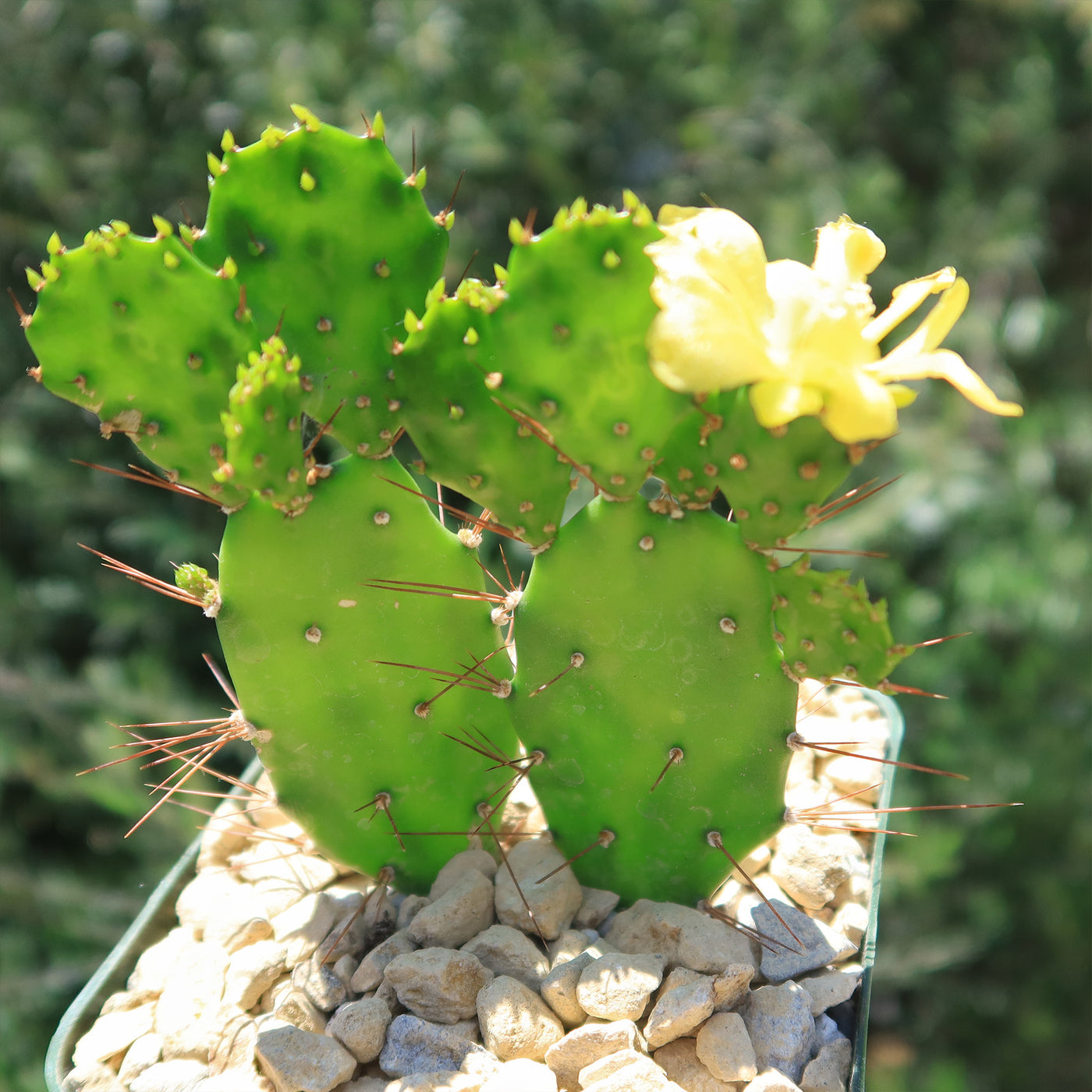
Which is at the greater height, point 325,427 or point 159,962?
point 325,427

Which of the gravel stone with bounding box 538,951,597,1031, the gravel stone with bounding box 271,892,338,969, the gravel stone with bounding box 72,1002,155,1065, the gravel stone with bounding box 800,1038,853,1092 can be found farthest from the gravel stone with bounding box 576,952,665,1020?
the gravel stone with bounding box 72,1002,155,1065

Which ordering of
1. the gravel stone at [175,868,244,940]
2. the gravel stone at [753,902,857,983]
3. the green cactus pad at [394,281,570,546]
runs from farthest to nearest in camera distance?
the gravel stone at [175,868,244,940] → the gravel stone at [753,902,857,983] → the green cactus pad at [394,281,570,546]

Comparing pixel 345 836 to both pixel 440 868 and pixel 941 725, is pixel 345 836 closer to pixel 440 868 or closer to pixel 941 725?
pixel 440 868

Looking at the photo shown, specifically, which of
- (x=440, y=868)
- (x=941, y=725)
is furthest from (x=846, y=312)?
(x=941, y=725)

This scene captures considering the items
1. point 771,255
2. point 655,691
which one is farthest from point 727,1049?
point 771,255

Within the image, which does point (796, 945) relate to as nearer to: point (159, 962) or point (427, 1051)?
point (427, 1051)

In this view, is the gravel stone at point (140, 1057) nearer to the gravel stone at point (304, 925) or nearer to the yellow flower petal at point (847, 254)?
the gravel stone at point (304, 925)

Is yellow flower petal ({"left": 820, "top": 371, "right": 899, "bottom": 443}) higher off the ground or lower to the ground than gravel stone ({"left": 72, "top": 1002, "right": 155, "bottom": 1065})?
higher

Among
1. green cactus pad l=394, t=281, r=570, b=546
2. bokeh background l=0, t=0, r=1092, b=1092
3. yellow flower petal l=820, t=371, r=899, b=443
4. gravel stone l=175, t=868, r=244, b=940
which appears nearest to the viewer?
yellow flower petal l=820, t=371, r=899, b=443

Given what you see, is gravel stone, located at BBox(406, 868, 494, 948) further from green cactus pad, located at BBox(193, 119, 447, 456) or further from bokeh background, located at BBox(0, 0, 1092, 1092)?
bokeh background, located at BBox(0, 0, 1092, 1092)
